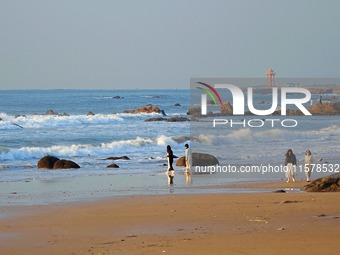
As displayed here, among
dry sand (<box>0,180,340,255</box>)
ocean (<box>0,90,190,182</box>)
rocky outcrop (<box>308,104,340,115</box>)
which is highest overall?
rocky outcrop (<box>308,104,340,115</box>)

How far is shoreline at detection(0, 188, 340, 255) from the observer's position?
35.3 feet

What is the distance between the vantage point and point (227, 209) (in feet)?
49.3

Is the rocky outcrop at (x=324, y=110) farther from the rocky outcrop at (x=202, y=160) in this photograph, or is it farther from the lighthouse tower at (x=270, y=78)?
the rocky outcrop at (x=202, y=160)

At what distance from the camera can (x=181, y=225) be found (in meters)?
13.1

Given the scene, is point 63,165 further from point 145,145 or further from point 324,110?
point 324,110

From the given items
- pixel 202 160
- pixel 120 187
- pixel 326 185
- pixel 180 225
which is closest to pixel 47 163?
pixel 202 160

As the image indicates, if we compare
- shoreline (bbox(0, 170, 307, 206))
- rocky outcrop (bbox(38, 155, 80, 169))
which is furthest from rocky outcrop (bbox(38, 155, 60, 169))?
shoreline (bbox(0, 170, 307, 206))

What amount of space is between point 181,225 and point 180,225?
0.8 inches

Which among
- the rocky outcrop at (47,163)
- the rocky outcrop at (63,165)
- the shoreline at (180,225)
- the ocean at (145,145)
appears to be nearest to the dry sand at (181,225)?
the shoreline at (180,225)

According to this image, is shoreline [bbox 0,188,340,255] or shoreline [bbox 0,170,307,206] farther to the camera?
shoreline [bbox 0,170,307,206]

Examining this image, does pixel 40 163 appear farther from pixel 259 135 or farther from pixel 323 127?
pixel 323 127

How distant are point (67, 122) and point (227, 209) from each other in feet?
161

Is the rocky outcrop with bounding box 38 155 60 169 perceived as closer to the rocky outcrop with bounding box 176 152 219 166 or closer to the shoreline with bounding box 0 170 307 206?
the shoreline with bounding box 0 170 307 206

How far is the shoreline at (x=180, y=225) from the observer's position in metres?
10.8
